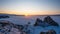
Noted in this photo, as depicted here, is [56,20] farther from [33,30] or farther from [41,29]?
[33,30]

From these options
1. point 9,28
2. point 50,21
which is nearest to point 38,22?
point 50,21

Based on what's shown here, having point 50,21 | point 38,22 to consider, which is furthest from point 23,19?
point 50,21

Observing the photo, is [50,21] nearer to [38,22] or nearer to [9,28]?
[38,22]

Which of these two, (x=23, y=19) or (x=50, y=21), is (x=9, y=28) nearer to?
(x=23, y=19)

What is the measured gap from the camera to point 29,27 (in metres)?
1.43

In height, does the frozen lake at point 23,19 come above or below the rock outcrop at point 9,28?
above

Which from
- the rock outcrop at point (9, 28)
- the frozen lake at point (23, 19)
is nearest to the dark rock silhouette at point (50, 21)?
the frozen lake at point (23, 19)

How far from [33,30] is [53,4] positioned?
47cm

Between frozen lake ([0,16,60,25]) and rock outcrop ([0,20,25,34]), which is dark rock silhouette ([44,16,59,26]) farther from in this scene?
rock outcrop ([0,20,25,34])

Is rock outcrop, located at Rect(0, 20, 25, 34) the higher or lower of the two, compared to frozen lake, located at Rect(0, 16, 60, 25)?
lower

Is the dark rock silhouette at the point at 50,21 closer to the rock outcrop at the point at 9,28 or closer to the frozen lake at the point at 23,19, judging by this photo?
the frozen lake at the point at 23,19

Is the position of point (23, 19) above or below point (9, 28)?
above

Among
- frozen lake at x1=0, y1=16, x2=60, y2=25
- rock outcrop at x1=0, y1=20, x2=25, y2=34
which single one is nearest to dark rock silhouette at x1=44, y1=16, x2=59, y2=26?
frozen lake at x1=0, y1=16, x2=60, y2=25

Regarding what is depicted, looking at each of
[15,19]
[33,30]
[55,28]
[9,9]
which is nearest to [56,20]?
[55,28]
